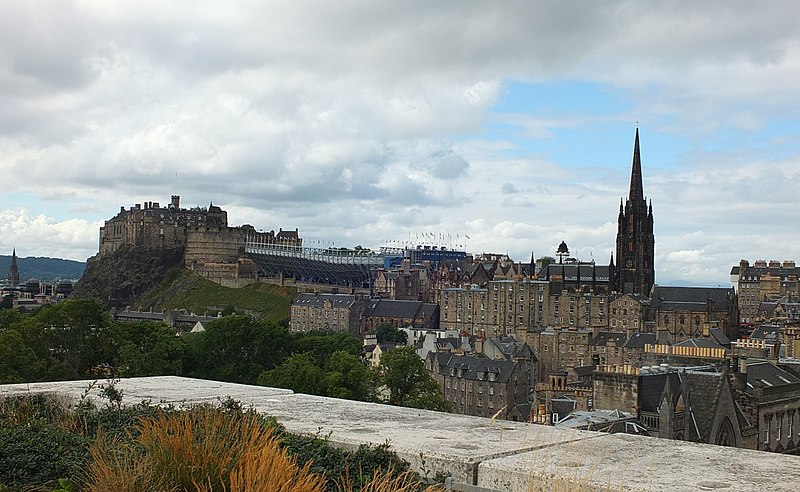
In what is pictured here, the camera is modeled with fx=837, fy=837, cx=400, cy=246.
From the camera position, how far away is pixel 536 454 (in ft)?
15.6

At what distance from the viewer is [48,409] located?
7129 millimetres

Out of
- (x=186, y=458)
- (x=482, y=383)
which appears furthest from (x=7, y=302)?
(x=186, y=458)

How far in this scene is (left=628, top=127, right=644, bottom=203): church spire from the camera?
91875mm

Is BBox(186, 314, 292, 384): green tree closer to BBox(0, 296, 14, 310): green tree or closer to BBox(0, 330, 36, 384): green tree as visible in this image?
BBox(0, 330, 36, 384): green tree

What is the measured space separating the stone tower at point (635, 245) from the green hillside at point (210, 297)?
4282 cm

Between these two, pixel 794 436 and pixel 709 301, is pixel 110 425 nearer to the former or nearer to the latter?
pixel 794 436

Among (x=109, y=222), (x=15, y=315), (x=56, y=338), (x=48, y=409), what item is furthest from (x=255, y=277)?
(x=48, y=409)

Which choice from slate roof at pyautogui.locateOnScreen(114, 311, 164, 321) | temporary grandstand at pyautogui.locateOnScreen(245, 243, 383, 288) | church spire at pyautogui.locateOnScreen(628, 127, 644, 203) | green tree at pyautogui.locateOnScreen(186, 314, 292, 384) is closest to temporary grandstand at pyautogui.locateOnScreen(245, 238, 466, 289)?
temporary grandstand at pyautogui.locateOnScreen(245, 243, 383, 288)

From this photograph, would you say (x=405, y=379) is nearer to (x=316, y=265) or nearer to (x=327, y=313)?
(x=327, y=313)

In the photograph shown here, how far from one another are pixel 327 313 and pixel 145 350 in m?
58.5

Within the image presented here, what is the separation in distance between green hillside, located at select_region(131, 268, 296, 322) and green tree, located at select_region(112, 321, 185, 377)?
198 feet

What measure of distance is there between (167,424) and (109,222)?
145 m

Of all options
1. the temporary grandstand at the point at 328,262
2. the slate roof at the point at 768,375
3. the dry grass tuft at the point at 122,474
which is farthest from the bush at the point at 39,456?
the temporary grandstand at the point at 328,262

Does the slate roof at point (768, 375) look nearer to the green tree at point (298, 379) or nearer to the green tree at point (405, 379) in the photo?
the green tree at point (405, 379)
